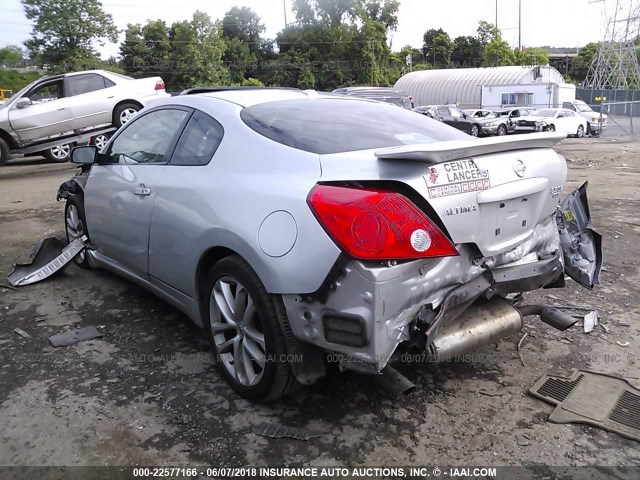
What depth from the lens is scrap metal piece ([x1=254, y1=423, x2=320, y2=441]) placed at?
8.51ft

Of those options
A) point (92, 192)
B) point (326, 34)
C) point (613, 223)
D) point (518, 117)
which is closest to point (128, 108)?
point (92, 192)

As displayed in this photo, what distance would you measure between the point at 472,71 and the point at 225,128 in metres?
55.6

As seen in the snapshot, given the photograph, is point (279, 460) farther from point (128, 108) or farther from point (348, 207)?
point (128, 108)

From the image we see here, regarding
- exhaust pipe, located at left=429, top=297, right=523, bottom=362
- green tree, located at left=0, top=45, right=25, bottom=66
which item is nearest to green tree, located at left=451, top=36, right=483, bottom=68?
green tree, located at left=0, top=45, right=25, bottom=66

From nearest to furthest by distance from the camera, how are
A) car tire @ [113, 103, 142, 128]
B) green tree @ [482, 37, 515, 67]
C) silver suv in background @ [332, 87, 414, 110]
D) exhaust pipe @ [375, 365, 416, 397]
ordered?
exhaust pipe @ [375, 365, 416, 397]
car tire @ [113, 103, 142, 128]
silver suv in background @ [332, 87, 414, 110]
green tree @ [482, 37, 515, 67]

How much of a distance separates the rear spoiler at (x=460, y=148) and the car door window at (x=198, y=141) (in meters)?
1.05

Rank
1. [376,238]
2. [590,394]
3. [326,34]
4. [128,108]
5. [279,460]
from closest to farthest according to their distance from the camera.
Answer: [376,238] < [279,460] < [590,394] < [128,108] < [326,34]

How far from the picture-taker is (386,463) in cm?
240

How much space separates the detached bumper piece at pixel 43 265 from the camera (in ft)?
15.7

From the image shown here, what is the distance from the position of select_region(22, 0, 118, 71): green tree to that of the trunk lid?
4176 centimetres

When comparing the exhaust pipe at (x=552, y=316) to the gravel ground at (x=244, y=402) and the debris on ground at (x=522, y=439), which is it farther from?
the debris on ground at (x=522, y=439)

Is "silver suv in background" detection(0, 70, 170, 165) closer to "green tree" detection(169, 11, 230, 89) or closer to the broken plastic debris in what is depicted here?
the broken plastic debris

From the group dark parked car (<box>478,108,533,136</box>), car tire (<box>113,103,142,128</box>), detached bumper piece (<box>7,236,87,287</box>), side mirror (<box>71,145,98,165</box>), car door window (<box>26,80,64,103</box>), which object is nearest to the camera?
side mirror (<box>71,145,98,165</box>)

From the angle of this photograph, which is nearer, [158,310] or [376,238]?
[376,238]
